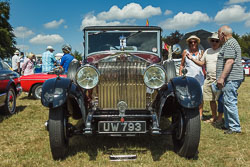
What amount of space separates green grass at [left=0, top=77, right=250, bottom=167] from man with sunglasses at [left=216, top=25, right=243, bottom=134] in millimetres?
305

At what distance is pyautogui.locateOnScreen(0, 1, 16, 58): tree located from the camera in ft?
94.5

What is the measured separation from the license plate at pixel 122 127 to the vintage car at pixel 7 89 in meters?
3.37

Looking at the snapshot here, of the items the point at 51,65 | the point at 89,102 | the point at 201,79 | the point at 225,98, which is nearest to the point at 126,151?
the point at 89,102

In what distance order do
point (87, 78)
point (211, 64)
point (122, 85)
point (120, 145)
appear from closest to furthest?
point (87, 78), point (122, 85), point (120, 145), point (211, 64)

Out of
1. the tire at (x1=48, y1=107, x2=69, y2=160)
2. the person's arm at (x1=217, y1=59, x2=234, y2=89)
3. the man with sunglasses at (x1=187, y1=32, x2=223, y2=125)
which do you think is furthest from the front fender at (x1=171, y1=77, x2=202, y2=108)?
the man with sunglasses at (x1=187, y1=32, x2=223, y2=125)

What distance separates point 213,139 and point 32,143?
9.32 feet

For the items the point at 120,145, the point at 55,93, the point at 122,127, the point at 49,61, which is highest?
the point at 49,61

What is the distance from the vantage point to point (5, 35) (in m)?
29.0

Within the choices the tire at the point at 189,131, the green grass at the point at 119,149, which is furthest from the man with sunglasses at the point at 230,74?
the tire at the point at 189,131

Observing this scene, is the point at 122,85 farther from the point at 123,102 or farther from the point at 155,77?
the point at 155,77

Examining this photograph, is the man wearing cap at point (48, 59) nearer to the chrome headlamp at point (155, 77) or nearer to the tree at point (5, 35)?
the chrome headlamp at point (155, 77)

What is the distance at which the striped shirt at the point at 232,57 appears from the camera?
374 centimetres

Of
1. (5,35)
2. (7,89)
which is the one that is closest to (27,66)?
(7,89)

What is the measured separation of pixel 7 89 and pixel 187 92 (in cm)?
438
